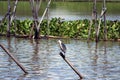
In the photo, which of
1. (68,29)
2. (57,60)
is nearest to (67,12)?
(68,29)

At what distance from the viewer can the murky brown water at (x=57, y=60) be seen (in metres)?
21.6

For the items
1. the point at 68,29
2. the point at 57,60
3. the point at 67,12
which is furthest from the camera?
the point at 67,12

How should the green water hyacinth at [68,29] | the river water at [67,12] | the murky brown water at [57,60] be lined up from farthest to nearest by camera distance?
the river water at [67,12] → the green water hyacinth at [68,29] → the murky brown water at [57,60]

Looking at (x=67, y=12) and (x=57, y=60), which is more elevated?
(x=57, y=60)

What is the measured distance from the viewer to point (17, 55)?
27453 mm

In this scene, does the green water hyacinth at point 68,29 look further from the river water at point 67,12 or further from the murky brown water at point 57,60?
the river water at point 67,12

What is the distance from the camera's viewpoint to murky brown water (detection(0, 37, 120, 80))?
21625 mm

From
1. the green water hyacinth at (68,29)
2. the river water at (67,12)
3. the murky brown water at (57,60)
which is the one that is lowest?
the river water at (67,12)

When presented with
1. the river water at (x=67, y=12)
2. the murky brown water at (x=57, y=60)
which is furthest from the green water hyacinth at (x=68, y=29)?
the river water at (x=67, y=12)

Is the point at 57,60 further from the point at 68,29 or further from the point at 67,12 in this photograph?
the point at 67,12

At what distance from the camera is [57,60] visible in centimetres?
2580

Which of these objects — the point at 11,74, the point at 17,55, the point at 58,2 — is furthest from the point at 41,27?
the point at 58,2

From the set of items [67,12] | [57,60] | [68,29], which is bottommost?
[67,12]

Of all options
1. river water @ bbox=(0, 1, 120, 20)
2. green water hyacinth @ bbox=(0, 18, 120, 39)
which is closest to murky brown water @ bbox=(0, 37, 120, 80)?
green water hyacinth @ bbox=(0, 18, 120, 39)
